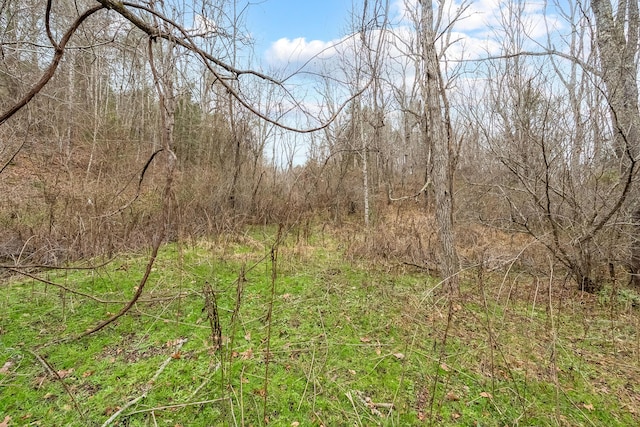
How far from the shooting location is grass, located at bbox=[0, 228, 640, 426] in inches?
68.4

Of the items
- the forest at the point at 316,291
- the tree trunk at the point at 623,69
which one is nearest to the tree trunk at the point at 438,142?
the forest at the point at 316,291

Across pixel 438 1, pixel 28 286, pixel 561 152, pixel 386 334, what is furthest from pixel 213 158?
pixel 561 152

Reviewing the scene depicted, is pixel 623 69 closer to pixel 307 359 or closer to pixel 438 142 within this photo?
pixel 438 142

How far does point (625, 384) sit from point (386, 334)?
5.51 ft

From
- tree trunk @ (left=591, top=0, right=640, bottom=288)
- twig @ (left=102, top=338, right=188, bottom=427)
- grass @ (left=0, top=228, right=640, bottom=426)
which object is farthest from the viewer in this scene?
tree trunk @ (left=591, top=0, right=640, bottom=288)

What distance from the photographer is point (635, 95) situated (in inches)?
144

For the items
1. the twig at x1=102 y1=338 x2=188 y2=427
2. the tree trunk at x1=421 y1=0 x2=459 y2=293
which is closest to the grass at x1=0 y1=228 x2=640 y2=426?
the twig at x1=102 y1=338 x2=188 y2=427

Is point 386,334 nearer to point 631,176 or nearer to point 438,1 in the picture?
point 631,176

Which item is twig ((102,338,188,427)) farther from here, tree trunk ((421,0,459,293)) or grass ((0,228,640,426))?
tree trunk ((421,0,459,293))

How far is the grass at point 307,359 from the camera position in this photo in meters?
1.74

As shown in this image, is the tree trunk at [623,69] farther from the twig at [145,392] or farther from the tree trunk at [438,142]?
the twig at [145,392]

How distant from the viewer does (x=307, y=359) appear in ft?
7.28

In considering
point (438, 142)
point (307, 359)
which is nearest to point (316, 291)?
point (307, 359)

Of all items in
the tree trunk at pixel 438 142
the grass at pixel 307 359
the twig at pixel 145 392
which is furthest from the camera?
the tree trunk at pixel 438 142
